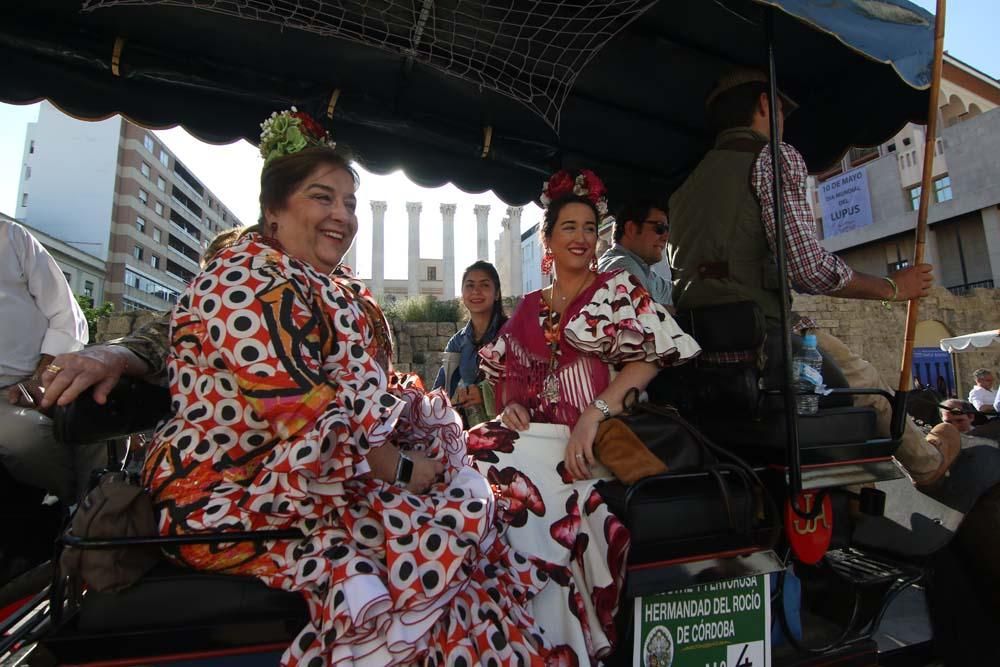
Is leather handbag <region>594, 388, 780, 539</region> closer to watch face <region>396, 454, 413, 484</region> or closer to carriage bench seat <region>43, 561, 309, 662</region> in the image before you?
watch face <region>396, 454, 413, 484</region>

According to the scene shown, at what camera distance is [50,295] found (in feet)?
7.86

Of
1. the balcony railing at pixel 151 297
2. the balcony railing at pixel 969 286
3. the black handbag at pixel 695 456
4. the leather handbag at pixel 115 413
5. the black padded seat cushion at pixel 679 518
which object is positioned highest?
the balcony railing at pixel 151 297

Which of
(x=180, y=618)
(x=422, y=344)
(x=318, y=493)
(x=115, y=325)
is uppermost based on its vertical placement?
(x=115, y=325)

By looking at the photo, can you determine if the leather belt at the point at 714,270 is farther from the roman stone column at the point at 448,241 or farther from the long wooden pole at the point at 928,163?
the roman stone column at the point at 448,241

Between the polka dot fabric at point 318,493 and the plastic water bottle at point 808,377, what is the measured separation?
111cm

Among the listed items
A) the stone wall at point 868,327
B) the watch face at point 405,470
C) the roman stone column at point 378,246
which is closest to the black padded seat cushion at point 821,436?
the watch face at point 405,470

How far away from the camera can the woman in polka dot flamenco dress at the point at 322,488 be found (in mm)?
1207

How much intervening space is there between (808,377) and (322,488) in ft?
5.36

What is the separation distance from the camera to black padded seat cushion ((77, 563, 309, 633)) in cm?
120

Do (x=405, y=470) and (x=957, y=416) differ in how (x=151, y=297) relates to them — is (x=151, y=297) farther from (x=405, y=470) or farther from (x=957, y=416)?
(x=957, y=416)

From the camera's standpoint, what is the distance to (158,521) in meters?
1.33

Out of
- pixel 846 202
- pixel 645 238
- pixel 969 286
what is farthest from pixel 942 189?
pixel 645 238

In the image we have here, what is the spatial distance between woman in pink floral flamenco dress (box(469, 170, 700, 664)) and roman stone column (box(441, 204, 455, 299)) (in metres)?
45.1

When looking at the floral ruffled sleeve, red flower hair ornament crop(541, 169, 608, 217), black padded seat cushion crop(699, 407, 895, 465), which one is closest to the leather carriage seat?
black padded seat cushion crop(699, 407, 895, 465)
